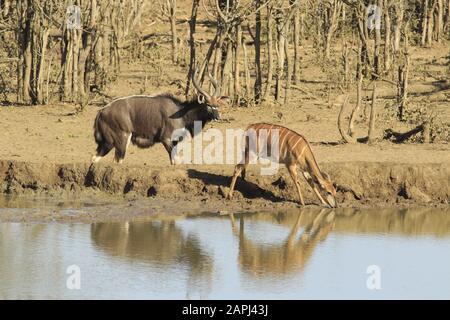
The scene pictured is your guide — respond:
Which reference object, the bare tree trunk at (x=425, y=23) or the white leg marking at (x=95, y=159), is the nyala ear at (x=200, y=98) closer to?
the white leg marking at (x=95, y=159)

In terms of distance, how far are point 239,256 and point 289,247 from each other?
612mm

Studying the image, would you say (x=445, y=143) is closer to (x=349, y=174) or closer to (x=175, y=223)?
(x=349, y=174)

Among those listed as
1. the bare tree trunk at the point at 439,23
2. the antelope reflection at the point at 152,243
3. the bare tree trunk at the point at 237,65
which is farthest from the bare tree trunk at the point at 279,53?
the bare tree trunk at the point at 439,23

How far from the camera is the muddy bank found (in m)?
13.1

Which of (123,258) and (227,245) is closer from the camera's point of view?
(123,258)

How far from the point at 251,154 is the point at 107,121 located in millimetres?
1891

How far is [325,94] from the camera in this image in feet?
61.9

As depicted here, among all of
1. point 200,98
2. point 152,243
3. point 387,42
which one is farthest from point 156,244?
point 387,42

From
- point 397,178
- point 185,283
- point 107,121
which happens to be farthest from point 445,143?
point 185,283

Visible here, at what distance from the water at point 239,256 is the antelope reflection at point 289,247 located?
0.01 metres

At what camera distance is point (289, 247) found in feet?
36.2

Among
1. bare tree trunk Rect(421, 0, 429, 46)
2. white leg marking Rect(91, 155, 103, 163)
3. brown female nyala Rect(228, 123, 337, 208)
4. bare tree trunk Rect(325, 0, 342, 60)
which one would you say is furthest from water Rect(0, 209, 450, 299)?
bare tree trunk Rect(421, 0, 429, 46)
